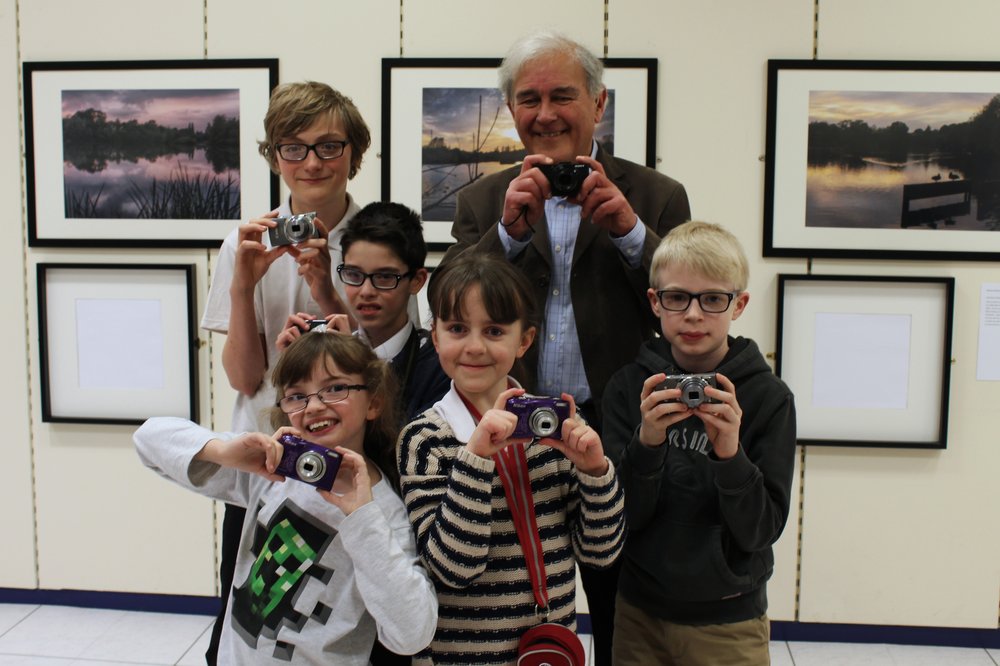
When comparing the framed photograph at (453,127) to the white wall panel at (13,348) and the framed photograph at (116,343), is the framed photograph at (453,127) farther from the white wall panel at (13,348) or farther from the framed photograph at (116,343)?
the white wall panel at (13,348)

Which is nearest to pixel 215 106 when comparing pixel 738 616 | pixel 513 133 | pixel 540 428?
pixel 513 133

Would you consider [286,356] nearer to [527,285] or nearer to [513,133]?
[527,285]

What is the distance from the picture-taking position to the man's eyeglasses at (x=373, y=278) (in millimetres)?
1744

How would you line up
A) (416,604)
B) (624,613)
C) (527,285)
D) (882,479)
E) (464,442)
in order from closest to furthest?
(416,604) → (464,442) → (527,285) → (624,613) → (882,479)

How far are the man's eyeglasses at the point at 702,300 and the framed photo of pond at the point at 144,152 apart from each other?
6.74 ft

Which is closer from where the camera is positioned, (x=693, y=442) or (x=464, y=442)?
(x=464, y=442)

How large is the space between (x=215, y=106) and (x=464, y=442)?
7.52 ft

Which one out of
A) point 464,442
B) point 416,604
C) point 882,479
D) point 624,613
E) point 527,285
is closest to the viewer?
point 416,604

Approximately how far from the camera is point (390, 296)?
1752 mm

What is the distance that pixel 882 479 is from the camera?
3.09 m

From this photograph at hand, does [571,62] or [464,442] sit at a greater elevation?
[571,62]

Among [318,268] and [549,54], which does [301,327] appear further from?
[549,54]

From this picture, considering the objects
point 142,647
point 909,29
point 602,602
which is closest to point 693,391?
point 602,602

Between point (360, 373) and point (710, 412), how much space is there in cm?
67
